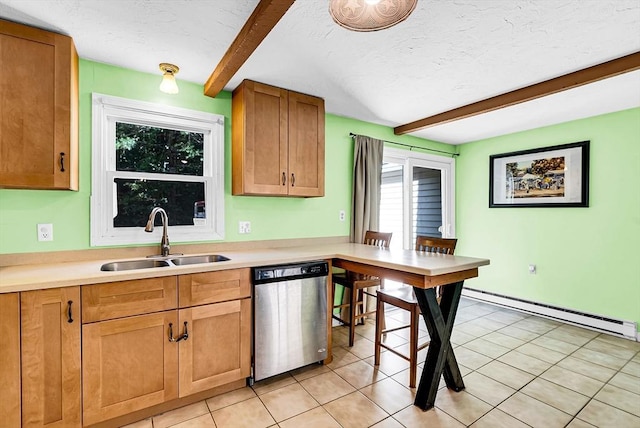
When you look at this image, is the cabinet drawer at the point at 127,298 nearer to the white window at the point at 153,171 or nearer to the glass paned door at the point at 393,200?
the white window at the point at 153,171

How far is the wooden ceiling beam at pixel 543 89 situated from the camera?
2193mm

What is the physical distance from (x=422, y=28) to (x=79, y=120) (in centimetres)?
239

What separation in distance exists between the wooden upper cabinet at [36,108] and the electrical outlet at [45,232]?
1.11 feet

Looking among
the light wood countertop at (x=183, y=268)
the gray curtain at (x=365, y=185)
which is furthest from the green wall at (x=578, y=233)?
the light wood countertop at (x=183, y=268)

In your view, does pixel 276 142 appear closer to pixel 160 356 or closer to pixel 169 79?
pixel 169 79

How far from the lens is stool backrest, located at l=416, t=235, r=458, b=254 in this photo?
8.76ft

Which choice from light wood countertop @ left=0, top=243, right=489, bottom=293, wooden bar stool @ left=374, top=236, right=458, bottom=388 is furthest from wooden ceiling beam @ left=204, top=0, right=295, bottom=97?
wooden bar stool @ left=374, top=236, right=458, bottom=388

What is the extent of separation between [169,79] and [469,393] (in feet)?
10.1

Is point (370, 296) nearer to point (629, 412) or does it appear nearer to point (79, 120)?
point (629, 412)

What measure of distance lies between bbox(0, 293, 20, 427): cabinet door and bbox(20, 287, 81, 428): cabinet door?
23 millimetres

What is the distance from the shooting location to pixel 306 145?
9.63 feet

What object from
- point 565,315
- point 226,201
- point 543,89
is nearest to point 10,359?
point 226,201

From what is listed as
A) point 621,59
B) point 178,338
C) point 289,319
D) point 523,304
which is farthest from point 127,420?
point 523,304

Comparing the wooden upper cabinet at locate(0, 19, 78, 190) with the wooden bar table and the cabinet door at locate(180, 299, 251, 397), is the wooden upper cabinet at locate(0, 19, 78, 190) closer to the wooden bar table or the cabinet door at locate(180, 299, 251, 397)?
the cabinet door at locate(180, 299, 251, 397)
